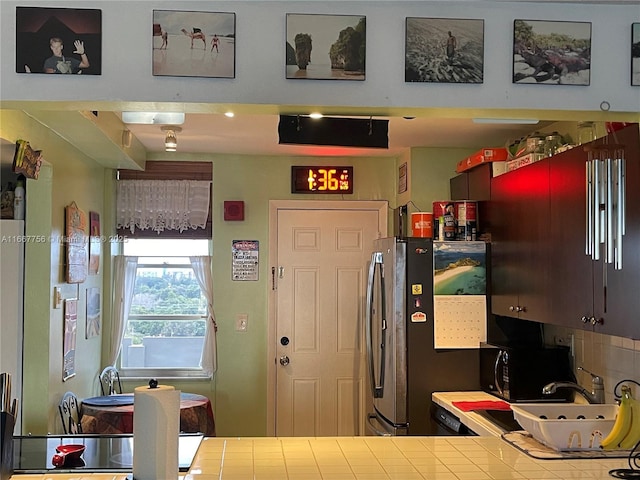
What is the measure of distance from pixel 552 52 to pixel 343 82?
2.03 feet

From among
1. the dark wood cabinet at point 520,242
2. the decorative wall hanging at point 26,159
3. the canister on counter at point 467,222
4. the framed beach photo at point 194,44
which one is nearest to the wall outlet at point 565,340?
the dark wood cabinet at point 520,242

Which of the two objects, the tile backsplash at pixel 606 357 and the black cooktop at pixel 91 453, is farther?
the tile backsplash at pixel 606 357

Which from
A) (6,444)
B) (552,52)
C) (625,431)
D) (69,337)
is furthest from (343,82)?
(69,337)

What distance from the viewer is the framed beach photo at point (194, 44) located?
217 cm

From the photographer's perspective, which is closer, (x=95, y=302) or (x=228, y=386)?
(x=95, y=302)

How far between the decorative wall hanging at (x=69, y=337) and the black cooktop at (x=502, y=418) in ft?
7.59

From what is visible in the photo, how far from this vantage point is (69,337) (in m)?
4.51

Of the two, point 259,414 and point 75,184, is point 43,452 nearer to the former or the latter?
point 75,184

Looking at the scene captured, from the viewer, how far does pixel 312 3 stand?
7.23ft

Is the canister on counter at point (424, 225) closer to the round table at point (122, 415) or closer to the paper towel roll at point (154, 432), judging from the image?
the round table at point (122, 415)

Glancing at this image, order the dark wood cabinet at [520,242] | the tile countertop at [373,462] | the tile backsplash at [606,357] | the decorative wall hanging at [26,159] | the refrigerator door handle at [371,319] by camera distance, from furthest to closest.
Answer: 1. the refrigerator door handle at [371,319]
2. the dark wood cabinet at [520,242]
3. the tile backsplash at [606,357]
4. the decorative wall hanging at [26,159]
5. the tile countertop at [373,462]

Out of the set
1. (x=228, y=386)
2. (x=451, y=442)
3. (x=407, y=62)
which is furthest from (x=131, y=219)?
(x=407, y=62)

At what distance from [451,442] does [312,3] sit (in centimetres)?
169

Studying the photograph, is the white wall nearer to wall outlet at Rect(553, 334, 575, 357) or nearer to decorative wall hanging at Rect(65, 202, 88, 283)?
wall outlet at Rect(553, 334, 575, 357)
